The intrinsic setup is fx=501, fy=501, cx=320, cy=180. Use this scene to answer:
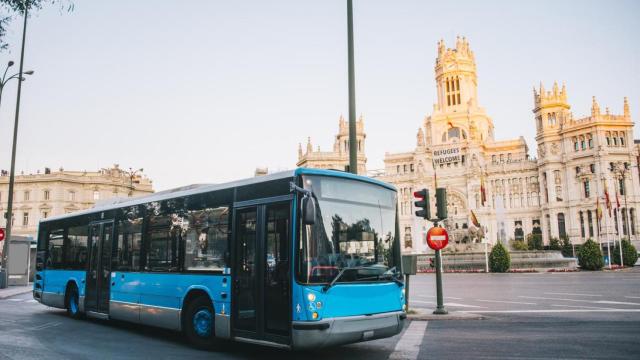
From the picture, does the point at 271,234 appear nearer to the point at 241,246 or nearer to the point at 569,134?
the point at 241,246

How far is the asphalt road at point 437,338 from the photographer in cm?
823

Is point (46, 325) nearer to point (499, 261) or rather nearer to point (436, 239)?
point (436, 239)

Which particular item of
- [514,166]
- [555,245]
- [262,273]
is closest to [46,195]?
[555,245]

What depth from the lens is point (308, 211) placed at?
7.02 meters

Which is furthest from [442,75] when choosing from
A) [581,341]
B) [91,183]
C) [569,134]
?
[581,341]

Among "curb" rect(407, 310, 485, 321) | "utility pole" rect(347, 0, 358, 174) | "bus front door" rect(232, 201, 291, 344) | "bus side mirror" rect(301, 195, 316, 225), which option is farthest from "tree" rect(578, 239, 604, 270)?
"bus side mirror" rect(301, 195, 316, 225)

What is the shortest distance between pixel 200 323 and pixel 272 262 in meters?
2.46

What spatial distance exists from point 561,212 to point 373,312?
88.4m

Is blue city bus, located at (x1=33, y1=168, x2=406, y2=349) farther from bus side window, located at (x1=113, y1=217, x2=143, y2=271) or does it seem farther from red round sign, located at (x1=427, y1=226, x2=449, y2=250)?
red round sign, located at (x1=427, y1=226, x2=449, y2=250)

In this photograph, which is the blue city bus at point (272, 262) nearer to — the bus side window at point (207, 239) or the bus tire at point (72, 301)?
the bus side window at point (207, 239)

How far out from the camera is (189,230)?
9508 mm

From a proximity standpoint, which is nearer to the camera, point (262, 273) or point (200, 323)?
point (262, 273)

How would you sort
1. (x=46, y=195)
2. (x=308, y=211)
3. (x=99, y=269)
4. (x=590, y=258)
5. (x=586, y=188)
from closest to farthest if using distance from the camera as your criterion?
(x=308, y=211)
(x=99, y=269)
(x=590, y=258)
(x=46, y=195)
(x=586, y=188)

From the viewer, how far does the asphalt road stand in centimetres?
823
